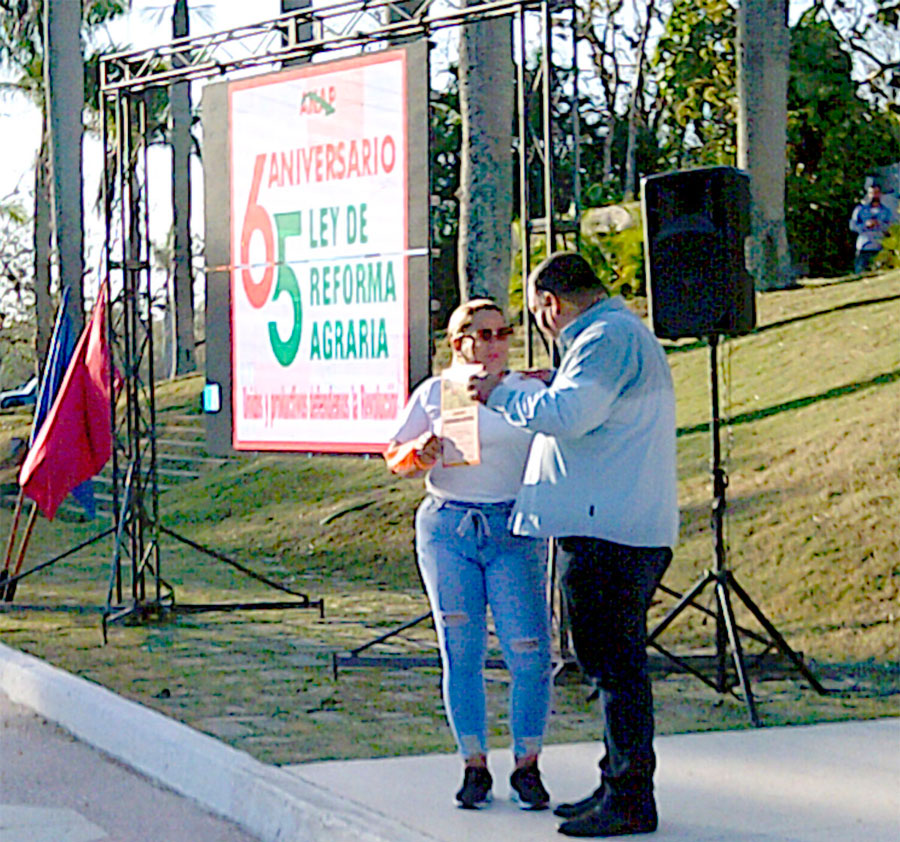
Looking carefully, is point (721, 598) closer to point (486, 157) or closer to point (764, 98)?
point (486, 157)

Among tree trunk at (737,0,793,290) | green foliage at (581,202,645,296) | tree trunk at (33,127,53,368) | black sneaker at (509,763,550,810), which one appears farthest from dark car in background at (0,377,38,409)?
black sneaker at (509,763,550,810)

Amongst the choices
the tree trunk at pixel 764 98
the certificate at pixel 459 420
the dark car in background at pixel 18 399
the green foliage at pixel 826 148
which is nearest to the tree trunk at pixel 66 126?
the tree trunk at pixel 764 98

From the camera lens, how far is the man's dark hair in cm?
603

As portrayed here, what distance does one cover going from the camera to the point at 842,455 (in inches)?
592

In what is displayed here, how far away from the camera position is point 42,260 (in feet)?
120

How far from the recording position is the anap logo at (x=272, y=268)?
1111 centimetres

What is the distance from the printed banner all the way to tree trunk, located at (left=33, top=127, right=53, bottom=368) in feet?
53.2

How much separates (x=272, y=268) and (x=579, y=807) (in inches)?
237

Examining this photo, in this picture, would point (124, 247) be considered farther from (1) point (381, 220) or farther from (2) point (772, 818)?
(2) point (772, 818)

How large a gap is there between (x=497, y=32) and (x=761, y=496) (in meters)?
5.10

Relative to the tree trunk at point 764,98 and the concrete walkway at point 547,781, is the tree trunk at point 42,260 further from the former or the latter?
the concrete walkway at point 547,781

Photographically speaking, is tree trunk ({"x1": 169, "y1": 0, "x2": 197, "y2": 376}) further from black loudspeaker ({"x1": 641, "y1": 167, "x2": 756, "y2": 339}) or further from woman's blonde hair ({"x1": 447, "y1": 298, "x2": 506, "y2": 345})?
woman's blonde hair ({"x1": 447, "y1": 298, "x2": 506, "y2": 345})

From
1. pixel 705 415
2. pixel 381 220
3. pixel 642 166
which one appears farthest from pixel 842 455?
pixel 642 166

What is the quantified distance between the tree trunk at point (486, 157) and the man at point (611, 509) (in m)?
10.4
